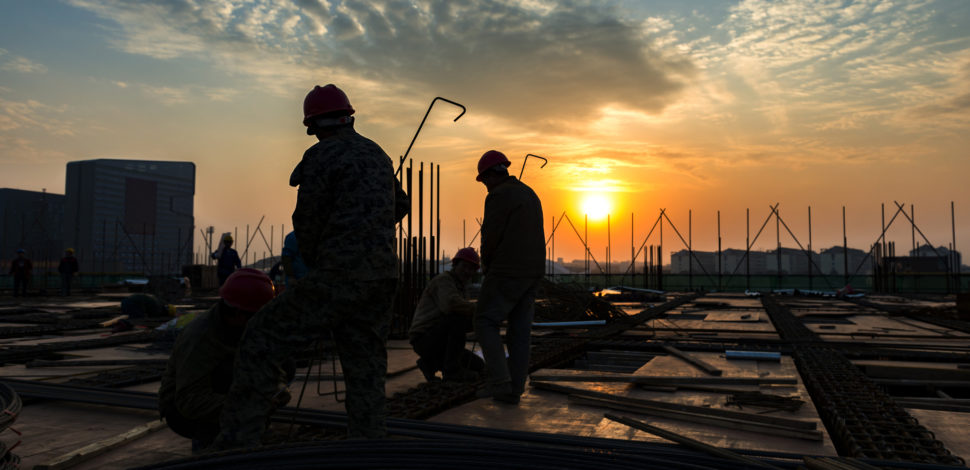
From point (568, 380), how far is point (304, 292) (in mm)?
3002

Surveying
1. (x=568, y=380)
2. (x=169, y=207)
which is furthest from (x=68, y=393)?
(x=169, y=207)

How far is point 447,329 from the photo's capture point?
520 centimetres

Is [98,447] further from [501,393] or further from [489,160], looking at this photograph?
[489,160]

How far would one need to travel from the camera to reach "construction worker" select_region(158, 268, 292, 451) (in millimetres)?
2928

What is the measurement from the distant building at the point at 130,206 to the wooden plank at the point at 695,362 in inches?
3348

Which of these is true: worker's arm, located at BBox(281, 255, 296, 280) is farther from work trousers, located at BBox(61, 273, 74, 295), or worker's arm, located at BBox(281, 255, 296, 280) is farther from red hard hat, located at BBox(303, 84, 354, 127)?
work trousers, located at BBox(61, 273, 74, 295)

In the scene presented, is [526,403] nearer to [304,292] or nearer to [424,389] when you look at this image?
[424,389]

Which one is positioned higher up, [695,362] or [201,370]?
[201,370]

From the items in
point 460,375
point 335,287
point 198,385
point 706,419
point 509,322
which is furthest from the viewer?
point 460,375

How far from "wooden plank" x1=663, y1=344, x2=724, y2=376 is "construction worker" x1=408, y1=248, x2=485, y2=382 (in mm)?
2008

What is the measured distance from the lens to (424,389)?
4.63m

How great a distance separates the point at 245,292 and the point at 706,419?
2.50 metres

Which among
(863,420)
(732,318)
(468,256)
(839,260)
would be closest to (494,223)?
(468,256)

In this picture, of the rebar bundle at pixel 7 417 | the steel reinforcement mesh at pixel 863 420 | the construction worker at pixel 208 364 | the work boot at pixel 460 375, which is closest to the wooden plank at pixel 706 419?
the steel reinforcement mesh at pixel 863 420
